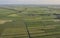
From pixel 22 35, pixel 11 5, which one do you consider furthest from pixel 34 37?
pixel 11 5

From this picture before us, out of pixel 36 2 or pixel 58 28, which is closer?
pixel 58 28

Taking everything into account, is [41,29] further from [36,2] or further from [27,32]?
[36,2]

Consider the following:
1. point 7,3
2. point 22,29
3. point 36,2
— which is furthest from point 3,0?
point 22,29

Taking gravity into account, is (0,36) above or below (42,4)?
below

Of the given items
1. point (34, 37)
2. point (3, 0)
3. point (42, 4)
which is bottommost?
point (34, 37)

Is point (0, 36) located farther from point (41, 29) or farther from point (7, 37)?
point (41, 29)

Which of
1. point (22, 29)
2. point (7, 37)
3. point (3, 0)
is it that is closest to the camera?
point (7, 37)

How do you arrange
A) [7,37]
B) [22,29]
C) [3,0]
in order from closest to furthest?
[7,37], [22,29], [3,0]

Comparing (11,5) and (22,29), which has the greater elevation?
(11,5)

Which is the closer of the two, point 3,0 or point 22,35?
point 22,35
